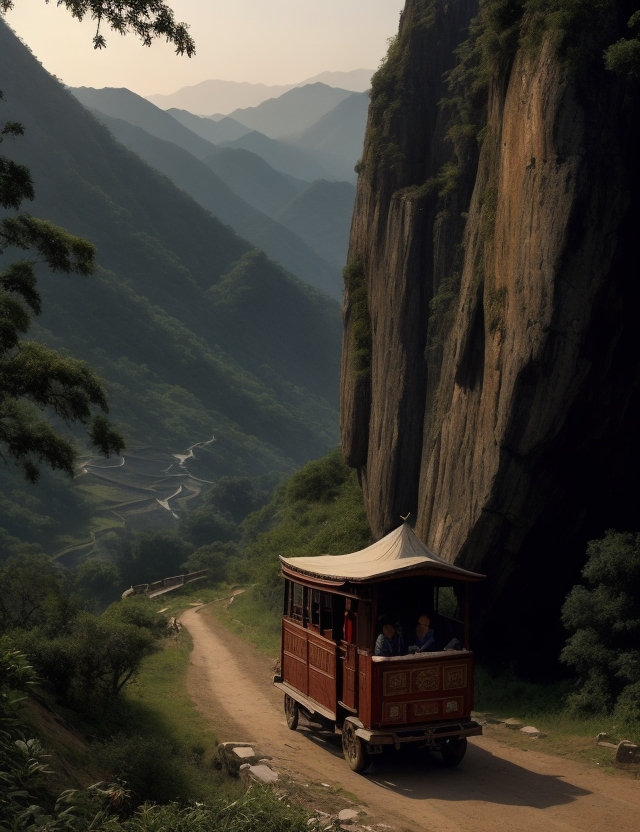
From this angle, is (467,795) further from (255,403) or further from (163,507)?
(255,403)

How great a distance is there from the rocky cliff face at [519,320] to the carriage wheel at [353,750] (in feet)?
20.4

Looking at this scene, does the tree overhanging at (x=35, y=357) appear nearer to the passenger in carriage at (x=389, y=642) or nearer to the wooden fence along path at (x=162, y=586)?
the passenger in carriage at (x=389, y=642)

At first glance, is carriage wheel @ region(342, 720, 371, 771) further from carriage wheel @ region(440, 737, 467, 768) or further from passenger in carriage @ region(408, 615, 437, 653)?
passenger in carriage @ region(408, 615, 437, 653)

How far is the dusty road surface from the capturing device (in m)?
11.9

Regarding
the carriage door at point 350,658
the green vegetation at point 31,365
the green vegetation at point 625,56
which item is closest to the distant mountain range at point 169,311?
the green vegetation at point 31,365

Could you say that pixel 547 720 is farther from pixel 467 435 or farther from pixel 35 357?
pixel 35 357

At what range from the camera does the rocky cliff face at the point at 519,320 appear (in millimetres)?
17406

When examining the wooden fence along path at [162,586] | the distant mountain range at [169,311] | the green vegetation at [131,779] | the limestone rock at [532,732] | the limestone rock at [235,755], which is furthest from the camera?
the distant mountain range at [169,311]

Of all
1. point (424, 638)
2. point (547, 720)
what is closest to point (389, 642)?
point (424, 638)

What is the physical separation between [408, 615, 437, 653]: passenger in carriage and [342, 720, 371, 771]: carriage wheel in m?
1.53

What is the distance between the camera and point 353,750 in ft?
47.7

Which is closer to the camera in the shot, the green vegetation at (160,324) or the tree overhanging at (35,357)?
the tree overhanging at (35,357)

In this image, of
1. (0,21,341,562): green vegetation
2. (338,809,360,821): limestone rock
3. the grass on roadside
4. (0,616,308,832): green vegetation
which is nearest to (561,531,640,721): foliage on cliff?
the grass on roadside

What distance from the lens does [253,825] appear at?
9.73m
